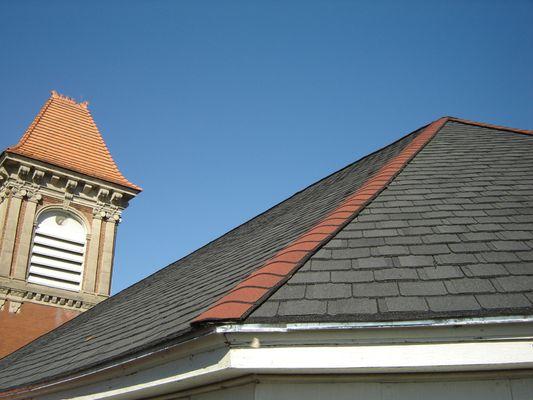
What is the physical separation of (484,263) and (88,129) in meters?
19.7

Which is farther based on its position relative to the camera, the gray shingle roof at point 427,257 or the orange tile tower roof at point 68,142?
the orange tile tower roof at point 68,142

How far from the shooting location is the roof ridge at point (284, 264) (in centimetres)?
432

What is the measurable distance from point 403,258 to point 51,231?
587 inches

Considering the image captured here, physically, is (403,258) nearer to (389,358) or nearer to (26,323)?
(389,358)

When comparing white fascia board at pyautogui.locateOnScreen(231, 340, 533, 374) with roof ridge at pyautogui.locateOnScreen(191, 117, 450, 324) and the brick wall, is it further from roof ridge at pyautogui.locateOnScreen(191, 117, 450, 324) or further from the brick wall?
the brick wall

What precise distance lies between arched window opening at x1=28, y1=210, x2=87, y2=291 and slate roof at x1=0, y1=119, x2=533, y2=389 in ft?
26.4

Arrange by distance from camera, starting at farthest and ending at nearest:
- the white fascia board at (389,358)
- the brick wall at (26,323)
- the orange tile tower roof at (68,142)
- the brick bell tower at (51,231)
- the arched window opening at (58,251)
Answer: the orange tile tower roof at (68,142) < the arched window opening at (58,251) < the brick bell tower at (51,231) < the brick wall at (26,323) < the white fascia board at (389,358)

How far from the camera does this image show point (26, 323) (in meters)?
16.0

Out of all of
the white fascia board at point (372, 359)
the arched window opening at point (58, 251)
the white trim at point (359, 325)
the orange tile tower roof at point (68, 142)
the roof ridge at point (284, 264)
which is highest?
the orange tile tower roof at point (68, 142)

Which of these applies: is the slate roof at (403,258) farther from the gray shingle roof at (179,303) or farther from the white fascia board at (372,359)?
the white fascia board at (372,359)

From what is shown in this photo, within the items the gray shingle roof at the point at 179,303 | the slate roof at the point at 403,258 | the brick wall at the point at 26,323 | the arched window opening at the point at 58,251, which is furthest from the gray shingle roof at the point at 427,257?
the arched window opening at the point at 58,251

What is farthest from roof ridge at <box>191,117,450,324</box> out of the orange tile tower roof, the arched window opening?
the orange tile tower roof

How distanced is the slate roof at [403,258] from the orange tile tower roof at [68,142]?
10.00m

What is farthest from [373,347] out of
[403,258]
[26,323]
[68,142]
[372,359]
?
[68,142]
